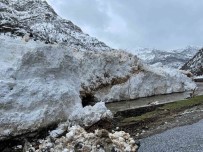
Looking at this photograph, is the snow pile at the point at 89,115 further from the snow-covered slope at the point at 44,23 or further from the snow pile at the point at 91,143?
the snow-covered slope at the point at 44,23

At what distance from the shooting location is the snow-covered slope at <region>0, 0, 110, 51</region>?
65.4 meters

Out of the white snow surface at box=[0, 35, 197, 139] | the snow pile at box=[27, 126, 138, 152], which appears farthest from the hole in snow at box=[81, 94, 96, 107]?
the snow pile at box=[27, 126, 138, 152]

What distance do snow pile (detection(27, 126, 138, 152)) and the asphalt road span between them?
1.47m

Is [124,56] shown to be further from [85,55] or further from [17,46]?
[17,46]

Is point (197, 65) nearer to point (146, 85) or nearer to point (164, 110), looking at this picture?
point (146, 85)

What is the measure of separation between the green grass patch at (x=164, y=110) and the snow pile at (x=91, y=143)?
31.9 ft

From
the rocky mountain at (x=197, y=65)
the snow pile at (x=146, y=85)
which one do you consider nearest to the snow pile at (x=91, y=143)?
the snow pile at (x=146, y=85)

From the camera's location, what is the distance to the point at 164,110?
35.1m

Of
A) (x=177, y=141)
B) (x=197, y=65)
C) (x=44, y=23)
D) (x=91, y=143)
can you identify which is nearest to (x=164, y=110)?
(x=177, y=141)

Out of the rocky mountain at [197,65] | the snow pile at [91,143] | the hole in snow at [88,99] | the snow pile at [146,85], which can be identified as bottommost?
the snow pile at [91,143]

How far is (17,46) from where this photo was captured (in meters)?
26.1

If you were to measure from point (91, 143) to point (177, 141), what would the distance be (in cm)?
571

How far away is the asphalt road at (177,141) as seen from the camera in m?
19.9

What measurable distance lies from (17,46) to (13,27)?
29121 millimetres
